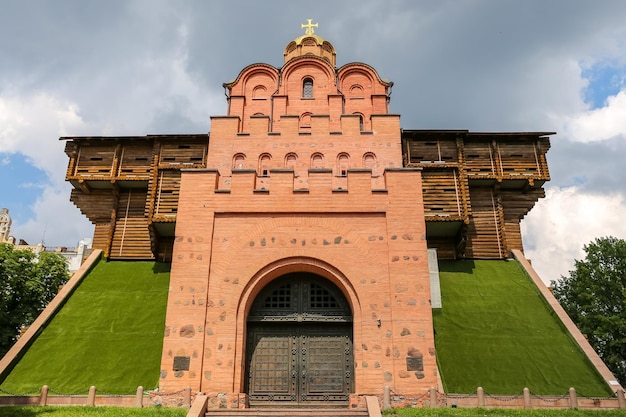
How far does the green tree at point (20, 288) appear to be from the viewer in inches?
1004

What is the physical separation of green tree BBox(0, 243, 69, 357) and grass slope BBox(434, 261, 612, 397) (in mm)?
21774

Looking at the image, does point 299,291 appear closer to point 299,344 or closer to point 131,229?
point 299,344

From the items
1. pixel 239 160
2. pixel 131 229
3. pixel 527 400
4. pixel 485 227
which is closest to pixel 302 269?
pixel 239 160

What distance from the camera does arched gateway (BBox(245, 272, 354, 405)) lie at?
14.6 metres

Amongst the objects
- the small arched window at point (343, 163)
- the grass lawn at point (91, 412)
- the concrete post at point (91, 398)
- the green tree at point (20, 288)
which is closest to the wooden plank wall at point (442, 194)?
the small arched window at point (343, 163)

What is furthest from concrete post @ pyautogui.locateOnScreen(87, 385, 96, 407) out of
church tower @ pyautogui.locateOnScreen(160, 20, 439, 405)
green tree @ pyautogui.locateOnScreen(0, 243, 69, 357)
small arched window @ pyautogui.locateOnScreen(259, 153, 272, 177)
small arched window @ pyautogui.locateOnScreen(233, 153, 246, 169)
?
green tree @ pyautogui.locateOnScreen(0, 243, 69, 357)

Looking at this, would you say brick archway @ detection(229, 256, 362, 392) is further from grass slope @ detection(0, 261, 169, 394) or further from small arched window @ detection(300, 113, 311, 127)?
small arched window @ detection(300, 113, 311, 127)

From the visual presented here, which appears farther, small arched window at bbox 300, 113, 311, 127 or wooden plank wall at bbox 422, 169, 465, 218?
wooden plank wall at bbox 422, 169, 465, 218

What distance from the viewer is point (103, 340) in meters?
19.8

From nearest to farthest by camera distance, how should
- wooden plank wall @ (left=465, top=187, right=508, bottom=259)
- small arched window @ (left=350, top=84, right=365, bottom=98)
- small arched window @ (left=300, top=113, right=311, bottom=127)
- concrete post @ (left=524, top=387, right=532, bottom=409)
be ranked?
concrete post @ (left=524, top=387, right=532, bottom=409)
small arched window @ (left=300, top=113, right=311, bottom=127)
small arched window @ (left=350, top=84, right=365, bottom=98)
wooden plank wall @ (left=465, top=187, right=508, bottom=259)

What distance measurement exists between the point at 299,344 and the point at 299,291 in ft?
5.51

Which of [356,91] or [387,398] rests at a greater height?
[356,91]

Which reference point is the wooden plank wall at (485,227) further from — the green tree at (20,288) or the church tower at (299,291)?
the green tree at (20,288)

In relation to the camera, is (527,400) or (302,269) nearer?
(527,400)
